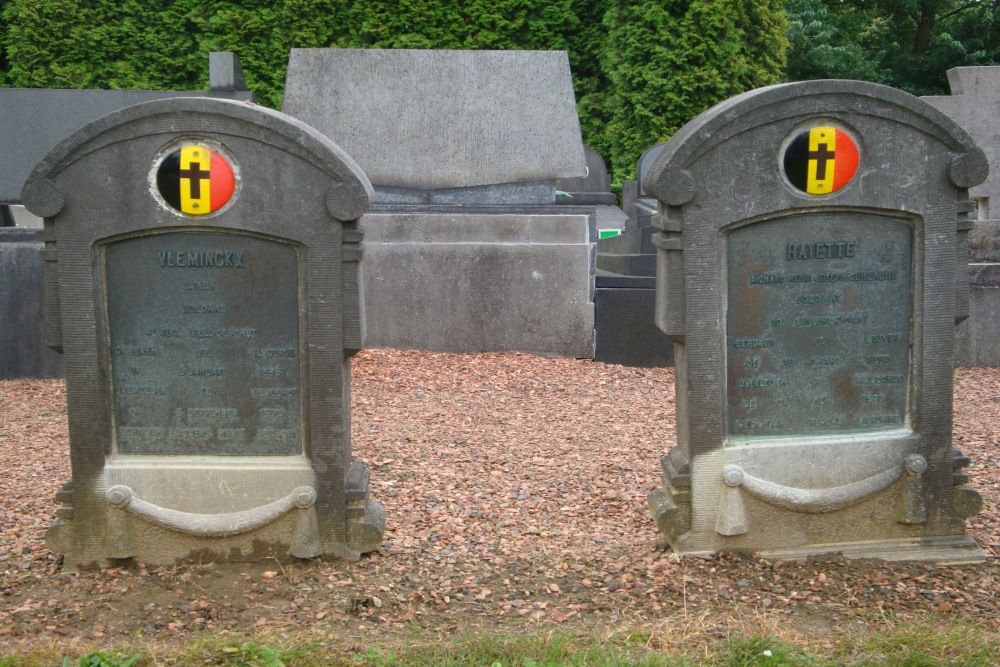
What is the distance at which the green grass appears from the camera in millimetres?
2930

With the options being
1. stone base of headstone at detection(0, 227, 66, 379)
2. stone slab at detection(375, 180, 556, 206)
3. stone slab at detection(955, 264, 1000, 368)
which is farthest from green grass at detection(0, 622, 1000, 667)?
stone slab at detection(375, 180, 556, 206)

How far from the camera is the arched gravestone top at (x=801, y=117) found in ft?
11.7

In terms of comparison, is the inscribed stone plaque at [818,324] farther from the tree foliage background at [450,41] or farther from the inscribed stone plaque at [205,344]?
the tree foliage background at [450,41]

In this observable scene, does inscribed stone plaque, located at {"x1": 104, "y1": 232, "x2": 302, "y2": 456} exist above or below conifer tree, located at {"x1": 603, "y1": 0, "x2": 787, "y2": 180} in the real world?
below

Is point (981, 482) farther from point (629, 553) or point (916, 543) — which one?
point (629, 553)

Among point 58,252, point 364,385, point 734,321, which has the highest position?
point 58,252

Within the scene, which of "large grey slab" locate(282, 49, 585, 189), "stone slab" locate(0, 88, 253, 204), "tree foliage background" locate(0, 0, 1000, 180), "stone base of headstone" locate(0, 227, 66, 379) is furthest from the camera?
"tree foliage background" locate(0, 0, 1000, 180)

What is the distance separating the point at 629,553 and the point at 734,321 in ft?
3.40

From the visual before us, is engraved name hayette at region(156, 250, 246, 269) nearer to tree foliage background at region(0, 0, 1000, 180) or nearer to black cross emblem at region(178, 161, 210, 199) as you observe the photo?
black cross emblem at region(178, 161, 210, 199)

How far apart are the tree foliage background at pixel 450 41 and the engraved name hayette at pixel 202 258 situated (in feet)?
36.5

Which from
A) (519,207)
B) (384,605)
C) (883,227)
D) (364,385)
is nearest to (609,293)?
(519,207)

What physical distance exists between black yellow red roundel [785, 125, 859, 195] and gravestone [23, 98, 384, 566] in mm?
1614

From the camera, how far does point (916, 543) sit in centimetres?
389

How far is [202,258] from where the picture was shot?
3.69m
